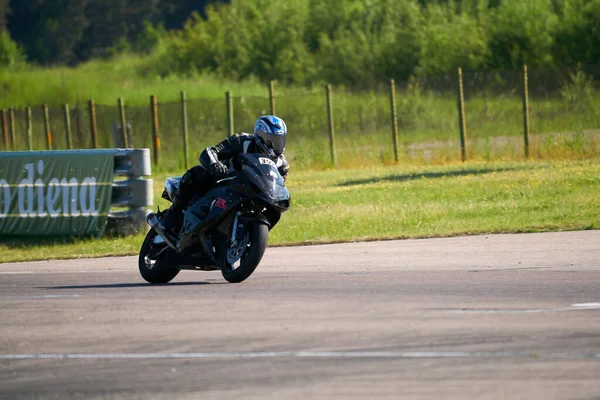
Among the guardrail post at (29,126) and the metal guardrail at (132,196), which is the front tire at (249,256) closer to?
the metal guardrail at (132,196)

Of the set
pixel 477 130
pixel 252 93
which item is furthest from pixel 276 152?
pixel 252 93

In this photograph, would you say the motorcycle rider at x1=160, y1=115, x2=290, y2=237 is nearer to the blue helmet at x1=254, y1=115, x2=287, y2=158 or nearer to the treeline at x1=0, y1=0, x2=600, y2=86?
the blue helmet at x1=254, y1=115, x2=287, y2=158

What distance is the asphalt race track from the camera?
709cm

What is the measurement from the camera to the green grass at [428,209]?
16.4 meters

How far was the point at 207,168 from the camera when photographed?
11.8 m

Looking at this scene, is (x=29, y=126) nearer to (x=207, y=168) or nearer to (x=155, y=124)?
(x=155, y=124)

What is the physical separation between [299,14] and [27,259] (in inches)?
1890

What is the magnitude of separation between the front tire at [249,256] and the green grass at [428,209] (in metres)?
4.54

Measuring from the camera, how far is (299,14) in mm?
62875

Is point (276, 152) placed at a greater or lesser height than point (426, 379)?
greater

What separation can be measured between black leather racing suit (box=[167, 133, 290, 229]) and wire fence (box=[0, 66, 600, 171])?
16.8m

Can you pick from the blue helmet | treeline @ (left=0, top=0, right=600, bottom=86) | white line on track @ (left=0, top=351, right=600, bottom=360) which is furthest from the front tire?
treeline @ (left=0, top=0, right=600, bottom=86)

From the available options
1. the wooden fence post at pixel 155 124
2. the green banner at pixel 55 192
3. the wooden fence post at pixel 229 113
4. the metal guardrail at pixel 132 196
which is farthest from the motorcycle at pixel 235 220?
the wooden fence post at pixel 155 124

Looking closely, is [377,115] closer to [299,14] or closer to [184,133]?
[184,133]
